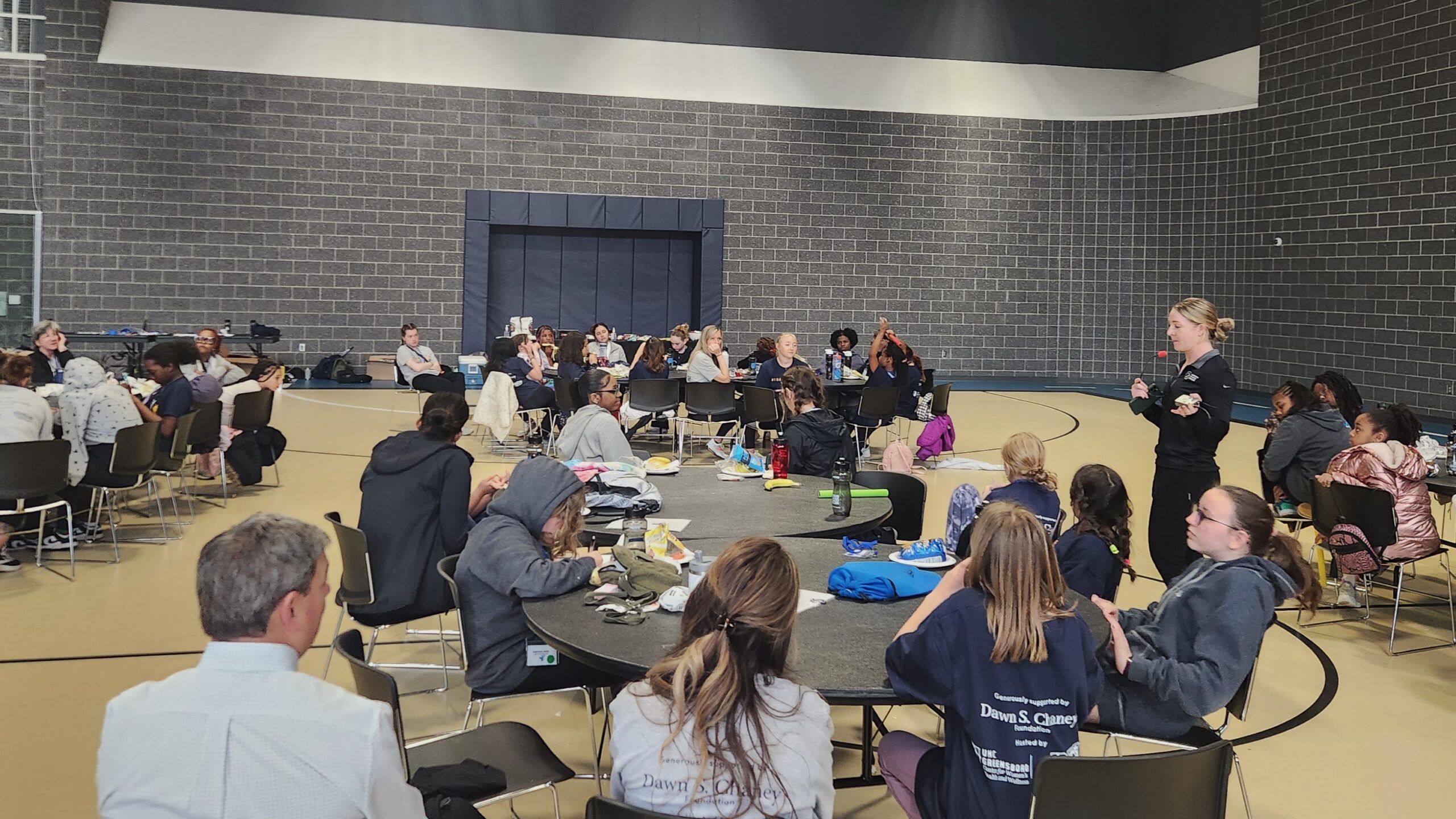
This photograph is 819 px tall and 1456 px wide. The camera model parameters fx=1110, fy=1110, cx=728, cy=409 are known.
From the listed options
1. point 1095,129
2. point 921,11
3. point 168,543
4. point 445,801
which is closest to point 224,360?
point 168,543

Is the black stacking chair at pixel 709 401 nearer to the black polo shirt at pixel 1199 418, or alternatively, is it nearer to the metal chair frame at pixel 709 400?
the metal chair frame at pixel 709 400

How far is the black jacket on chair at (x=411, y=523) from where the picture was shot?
4.20 m

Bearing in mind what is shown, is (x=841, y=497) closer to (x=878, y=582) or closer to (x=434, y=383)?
(x=878, y=582)

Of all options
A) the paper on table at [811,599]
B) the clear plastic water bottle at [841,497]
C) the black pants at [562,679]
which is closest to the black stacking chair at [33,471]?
the black pants at [562,679]

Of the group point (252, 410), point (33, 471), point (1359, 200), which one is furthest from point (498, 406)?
point (1359, 200)

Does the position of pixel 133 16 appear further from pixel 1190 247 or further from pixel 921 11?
pixel 1190 247

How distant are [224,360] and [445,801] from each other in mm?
7493

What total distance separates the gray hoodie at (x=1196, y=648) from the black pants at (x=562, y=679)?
1457mm

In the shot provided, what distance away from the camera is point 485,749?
2838 millimetres

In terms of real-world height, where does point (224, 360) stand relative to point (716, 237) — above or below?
below

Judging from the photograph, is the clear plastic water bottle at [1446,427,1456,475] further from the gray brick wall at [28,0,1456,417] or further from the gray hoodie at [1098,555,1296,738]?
the gray brick wall at [28,0,1456,417]

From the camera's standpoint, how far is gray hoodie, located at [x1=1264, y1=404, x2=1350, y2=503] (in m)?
6.39

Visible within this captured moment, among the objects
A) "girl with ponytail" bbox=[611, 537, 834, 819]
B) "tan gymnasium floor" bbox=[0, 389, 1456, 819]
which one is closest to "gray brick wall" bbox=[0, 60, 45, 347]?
"tan gymnasium floor" bbox=[0, 389, 1456, 819]

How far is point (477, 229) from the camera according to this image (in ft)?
55.9
